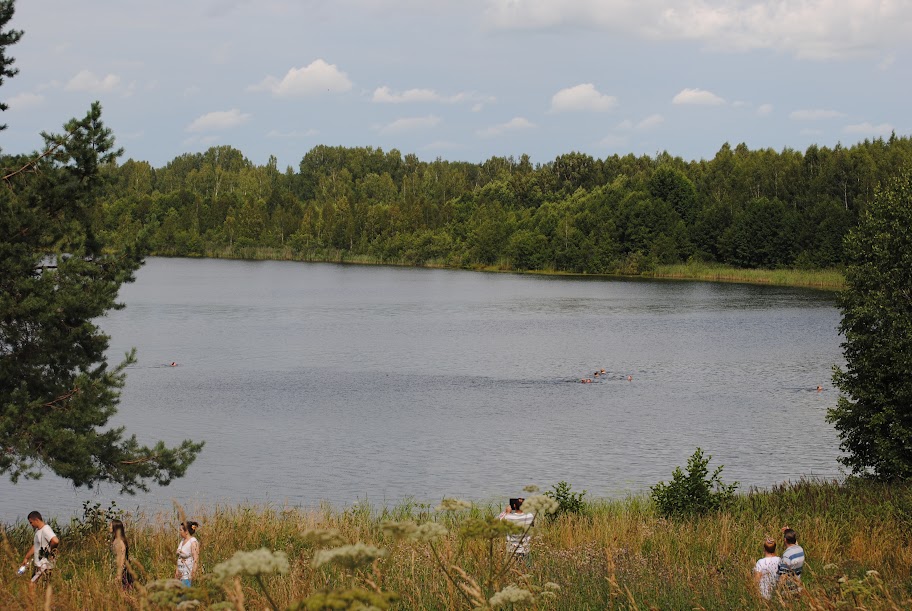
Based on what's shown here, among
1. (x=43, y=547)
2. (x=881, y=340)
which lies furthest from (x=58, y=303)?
(x=881, y=340)

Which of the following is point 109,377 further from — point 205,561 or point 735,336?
point 735,336

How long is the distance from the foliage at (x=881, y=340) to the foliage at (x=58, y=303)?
17.2m

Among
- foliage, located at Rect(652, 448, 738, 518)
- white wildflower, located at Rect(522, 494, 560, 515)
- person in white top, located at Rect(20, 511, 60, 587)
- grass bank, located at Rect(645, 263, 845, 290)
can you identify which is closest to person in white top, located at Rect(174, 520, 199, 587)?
person in white top, located at Rect(20, 511, 60, 587)

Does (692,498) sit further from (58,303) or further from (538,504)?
(538,504)

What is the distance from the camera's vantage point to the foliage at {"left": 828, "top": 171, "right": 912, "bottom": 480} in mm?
23094

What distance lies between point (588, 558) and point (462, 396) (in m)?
38.1

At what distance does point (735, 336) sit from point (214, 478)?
54068 mm

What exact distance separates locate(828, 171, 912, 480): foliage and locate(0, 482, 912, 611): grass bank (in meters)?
1.73

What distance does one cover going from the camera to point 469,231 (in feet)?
644

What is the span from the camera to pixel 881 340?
2377 cm

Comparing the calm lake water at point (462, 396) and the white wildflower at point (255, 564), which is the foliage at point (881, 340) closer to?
the calm lake water at point (462, 396)

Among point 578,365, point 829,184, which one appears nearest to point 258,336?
point 578,365

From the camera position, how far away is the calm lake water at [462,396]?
3353cm

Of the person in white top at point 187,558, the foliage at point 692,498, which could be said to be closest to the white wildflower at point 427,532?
the person in white top at point 187,558
